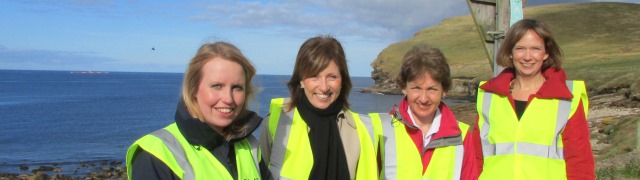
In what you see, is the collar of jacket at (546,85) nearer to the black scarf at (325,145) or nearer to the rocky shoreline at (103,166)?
the black scarf at (325,145)

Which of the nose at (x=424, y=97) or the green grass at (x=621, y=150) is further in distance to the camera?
the green grass at (x=621, y=150)

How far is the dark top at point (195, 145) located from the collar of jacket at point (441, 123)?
1.38 metres

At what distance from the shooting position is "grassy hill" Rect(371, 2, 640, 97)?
292ft

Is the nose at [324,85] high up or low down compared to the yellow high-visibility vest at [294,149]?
up

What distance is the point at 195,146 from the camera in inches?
114

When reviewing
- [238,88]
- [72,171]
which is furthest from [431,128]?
[72,171]

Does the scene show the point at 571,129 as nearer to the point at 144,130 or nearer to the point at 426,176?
the point at 426,176

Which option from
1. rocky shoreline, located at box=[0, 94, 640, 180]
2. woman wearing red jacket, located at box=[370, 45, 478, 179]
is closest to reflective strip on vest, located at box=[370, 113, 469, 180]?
woman wearing red jacket, located at box=[370, 45, 478, 179]

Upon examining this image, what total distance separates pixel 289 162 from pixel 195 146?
1.18m

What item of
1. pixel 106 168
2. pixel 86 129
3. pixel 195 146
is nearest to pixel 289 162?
pixel 195 146

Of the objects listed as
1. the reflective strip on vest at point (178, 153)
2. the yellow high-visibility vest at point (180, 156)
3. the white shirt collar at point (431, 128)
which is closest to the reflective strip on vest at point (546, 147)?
the white shirt collar at point (431, 128)

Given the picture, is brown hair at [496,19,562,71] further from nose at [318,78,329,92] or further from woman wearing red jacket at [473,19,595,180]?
nose at [318,78,329,92]

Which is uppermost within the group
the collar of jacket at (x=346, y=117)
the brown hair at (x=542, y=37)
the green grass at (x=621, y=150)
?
the brown hair at (x=542, y=37)

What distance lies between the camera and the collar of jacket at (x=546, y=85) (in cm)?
416
